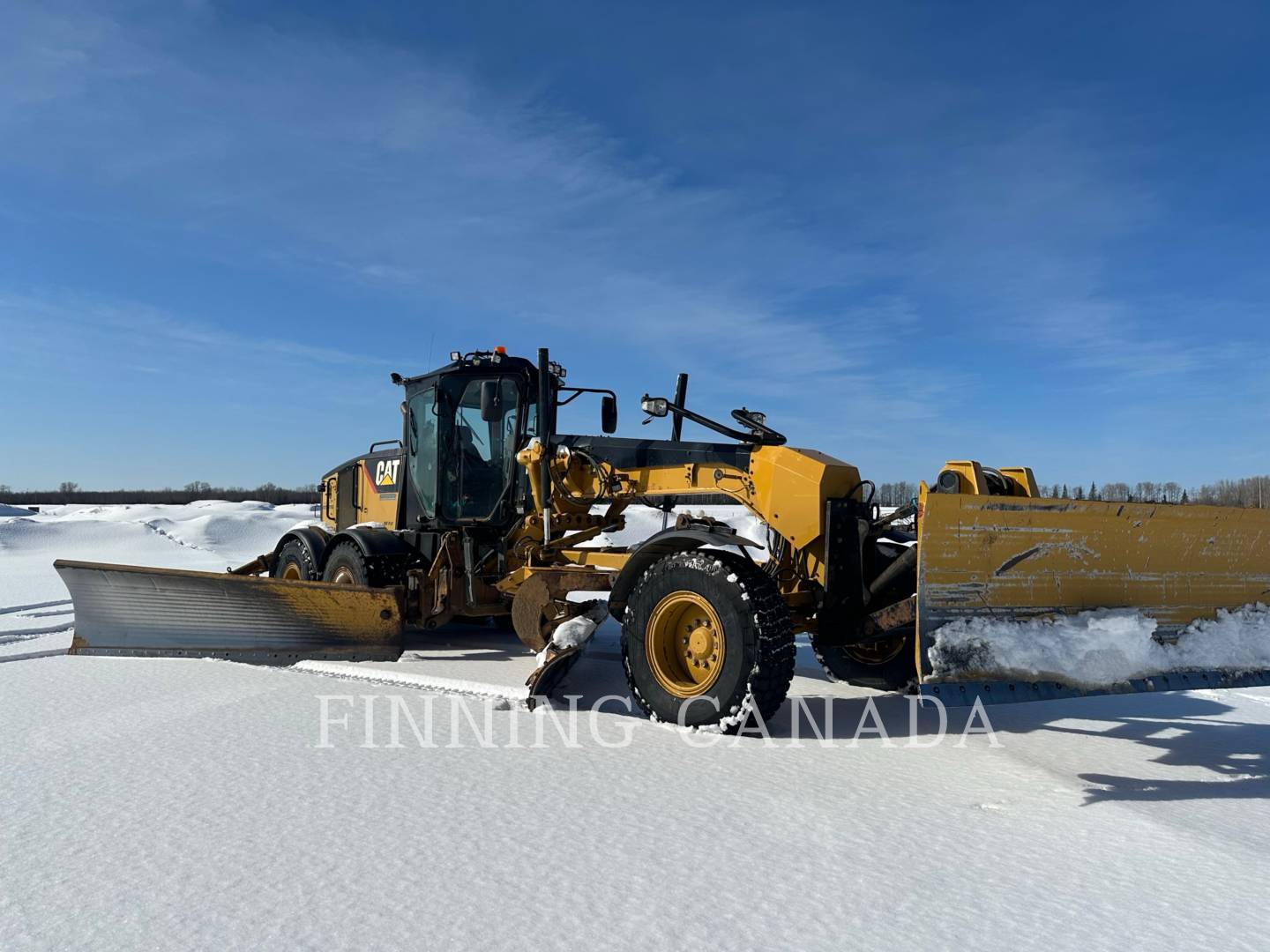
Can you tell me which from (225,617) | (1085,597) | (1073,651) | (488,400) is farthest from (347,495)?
(1073,651)

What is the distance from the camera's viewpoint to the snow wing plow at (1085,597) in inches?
161

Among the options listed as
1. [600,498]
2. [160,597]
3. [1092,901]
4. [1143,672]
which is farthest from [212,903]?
[160,597]

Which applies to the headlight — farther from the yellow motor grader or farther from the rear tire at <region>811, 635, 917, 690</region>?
the rear tire at <region>811, 635, 917, 690</region>

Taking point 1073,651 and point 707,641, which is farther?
point 707,641

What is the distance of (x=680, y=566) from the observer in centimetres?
507

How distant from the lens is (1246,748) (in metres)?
4.67

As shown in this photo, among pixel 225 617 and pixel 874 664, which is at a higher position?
pixel 225 617

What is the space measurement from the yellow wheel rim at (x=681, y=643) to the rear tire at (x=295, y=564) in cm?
474

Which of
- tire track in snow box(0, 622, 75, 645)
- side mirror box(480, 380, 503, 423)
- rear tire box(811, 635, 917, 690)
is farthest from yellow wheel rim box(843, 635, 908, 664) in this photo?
tire track in snow box(0, 622, 75, 645)

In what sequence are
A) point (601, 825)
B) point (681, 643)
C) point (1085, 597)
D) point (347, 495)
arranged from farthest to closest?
point (347, 495)
point (681, 643)
point (1085, 597)
point (601, 825)

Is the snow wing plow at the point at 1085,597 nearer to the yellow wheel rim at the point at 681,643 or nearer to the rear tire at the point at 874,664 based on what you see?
the yellow wheel rim at the point at 681,643

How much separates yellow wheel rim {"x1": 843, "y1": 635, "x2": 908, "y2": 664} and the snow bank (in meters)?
1.64

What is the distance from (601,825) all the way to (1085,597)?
9.17 feet

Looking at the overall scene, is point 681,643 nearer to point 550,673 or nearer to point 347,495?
point 550,673
